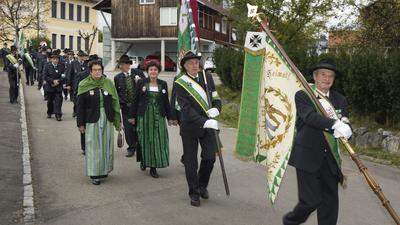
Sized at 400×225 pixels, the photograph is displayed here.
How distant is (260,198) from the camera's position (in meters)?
7.41

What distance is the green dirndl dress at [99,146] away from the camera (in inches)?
319

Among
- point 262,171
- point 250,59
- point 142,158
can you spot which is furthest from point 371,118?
point 250,59

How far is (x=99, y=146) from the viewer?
8180 mm

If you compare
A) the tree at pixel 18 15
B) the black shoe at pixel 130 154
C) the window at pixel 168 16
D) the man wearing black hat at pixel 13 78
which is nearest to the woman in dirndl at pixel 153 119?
the black shoe at pixel 130 154

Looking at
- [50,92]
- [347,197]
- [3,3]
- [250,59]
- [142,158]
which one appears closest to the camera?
[250,59]

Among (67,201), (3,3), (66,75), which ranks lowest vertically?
(67,201)

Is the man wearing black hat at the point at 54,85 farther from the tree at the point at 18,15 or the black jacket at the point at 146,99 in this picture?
the tree at the point at 18,15

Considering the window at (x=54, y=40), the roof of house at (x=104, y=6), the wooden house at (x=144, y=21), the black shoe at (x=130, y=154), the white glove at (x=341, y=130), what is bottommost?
the black shoe at (x=130, y=154)

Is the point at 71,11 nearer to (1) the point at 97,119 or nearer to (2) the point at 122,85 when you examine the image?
(2) the point at 122,85

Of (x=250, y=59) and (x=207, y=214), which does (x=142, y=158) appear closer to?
(x=207, y=214)

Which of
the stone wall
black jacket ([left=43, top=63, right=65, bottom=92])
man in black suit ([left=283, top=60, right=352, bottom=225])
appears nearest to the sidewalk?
black jacket ([left=43, top=63, right=65, bottom=92])

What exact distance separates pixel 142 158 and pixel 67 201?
184cm

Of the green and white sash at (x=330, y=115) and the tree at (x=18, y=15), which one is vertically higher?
the tree at (x=18, y=15)

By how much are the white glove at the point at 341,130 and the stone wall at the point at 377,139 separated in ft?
21.7
